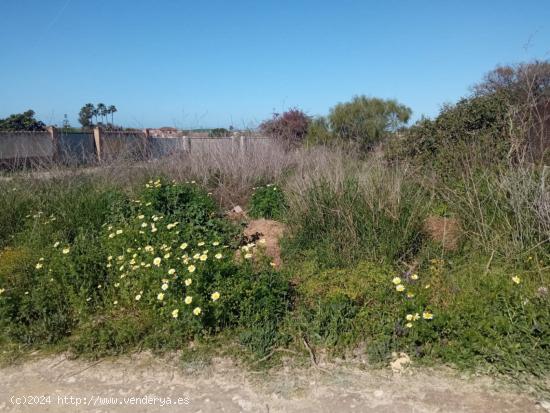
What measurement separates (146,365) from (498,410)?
88.4 inches

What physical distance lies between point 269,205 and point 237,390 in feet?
11.3

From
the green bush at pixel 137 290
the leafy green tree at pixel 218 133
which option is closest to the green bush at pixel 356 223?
the green bush at pixel 137 290

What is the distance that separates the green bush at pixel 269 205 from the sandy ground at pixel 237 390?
118 inches

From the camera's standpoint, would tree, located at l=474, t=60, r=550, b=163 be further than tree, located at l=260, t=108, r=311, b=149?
No

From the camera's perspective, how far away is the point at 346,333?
128 inches

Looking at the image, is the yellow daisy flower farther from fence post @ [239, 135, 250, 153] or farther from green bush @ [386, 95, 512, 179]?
fence post @ [239, 135, 250, 153]

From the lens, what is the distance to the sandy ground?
2.61 m

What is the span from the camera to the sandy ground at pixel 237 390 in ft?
8.55

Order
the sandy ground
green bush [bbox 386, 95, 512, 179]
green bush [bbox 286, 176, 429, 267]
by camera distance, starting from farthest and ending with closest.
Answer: green bush [bbox 386, 95, 512, 179]
green bush [bbox 286, 176, 429, 267]
the sandy ground

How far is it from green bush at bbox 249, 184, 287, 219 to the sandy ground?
3004mm

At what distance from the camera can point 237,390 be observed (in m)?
2.82

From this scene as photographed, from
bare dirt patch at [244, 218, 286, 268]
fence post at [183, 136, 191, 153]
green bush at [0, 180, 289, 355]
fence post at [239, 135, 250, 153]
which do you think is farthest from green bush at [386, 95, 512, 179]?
fence post at [183, 136, 191, 153]

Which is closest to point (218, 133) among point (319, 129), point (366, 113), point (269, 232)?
point (319, 129)

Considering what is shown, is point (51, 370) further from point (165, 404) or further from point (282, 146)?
point (282, 146)
